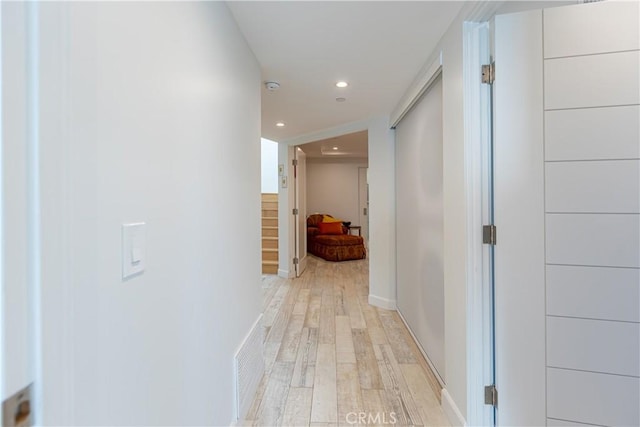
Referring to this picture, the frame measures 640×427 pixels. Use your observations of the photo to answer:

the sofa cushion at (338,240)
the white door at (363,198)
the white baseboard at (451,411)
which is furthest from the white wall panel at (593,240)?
the white door at (363,198)

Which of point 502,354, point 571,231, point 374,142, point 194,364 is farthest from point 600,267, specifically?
point 374,142

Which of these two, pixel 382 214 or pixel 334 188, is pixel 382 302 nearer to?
pixel 382 214

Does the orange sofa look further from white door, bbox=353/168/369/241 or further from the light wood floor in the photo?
the light wood floor

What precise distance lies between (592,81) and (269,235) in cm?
481

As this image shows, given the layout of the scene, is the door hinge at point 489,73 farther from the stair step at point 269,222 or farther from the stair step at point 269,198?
the stair step at point 269,198

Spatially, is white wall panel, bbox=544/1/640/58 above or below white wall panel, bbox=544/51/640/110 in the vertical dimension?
above

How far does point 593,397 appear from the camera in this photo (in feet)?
4.17

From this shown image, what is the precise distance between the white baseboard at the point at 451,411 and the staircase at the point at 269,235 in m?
3.63

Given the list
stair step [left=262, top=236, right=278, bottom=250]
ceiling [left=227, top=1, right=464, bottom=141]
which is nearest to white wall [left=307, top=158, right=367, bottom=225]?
stair step [left=262, top=236, right=278, bottom=250]

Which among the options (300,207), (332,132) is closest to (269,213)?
(300,207)

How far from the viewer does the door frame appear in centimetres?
141

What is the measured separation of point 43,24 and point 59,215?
28 cm

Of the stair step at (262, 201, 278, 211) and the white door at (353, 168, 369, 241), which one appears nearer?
the stair step at (262, 201, 278, 211)

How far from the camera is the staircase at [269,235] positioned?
5.13 meters
